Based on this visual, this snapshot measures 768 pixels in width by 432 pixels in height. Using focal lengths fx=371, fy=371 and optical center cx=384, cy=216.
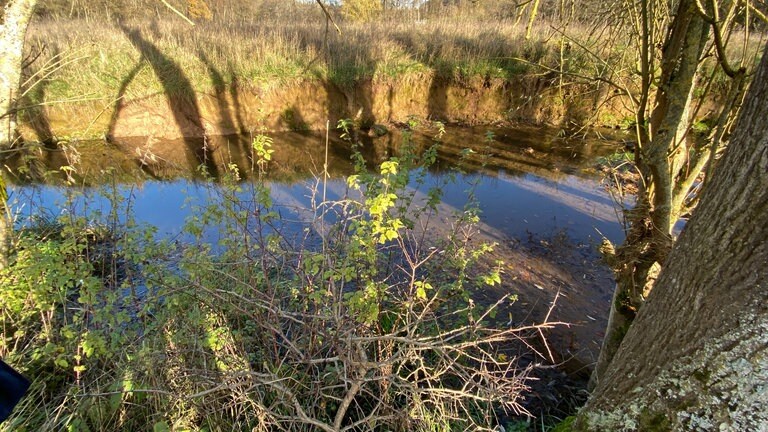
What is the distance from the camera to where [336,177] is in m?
7.10

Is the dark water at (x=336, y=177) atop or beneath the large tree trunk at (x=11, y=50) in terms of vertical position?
beneath

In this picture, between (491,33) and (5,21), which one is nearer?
(5,21)

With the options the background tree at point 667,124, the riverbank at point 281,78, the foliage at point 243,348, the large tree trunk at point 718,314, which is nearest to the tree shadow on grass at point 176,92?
the riverbank at point 281,78

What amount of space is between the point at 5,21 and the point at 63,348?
2.31m

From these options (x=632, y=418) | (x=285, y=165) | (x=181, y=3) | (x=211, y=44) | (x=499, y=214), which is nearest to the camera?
(x=632, y=418)

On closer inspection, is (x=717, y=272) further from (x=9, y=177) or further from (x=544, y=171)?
(x=9, y=177)

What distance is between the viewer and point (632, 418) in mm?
1243

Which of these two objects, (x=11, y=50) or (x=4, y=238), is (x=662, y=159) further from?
(x=4, y=238)

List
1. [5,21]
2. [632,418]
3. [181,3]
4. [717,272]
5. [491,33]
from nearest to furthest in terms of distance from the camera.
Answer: [717,272]
[632,418]
[5,21]
[491,33]
[181,3]

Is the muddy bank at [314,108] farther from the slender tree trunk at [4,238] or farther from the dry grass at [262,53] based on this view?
the slender tree trunk at [4,238]

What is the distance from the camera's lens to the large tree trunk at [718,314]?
897 mm

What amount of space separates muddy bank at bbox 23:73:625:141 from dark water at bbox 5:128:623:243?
47 centimetres

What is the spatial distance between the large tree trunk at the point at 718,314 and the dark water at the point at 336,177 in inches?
121

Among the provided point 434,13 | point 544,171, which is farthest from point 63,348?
point 434,13
